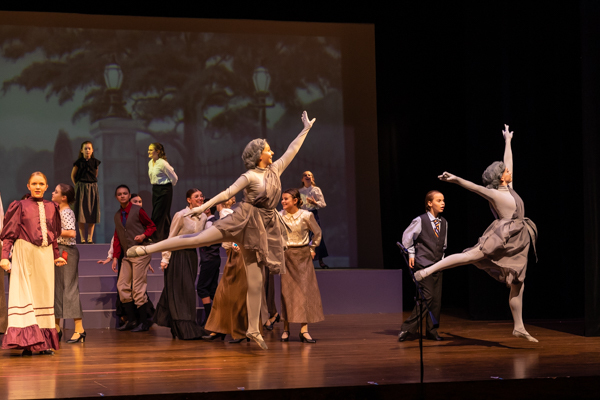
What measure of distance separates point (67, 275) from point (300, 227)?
7.03 ft

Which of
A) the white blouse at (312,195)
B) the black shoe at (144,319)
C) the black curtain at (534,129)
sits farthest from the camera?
the white blouse at (312,195)

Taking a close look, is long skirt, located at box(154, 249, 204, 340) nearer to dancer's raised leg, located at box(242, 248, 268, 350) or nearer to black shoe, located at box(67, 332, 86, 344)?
black shoe, located at box(67, 332, 86, 344)

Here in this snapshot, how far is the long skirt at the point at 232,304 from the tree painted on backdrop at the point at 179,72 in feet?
15.0

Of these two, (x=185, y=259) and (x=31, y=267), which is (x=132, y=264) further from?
(x=31, y=267)

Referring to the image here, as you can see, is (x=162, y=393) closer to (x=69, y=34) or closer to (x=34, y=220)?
(x=34, y=220)

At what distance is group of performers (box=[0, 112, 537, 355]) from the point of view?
16.4 feet

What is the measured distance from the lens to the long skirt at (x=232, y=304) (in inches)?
222

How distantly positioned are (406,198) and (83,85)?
501 centimetres

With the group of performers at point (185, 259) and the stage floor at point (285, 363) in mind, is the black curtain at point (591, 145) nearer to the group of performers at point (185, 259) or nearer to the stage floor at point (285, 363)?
the stage floor at point (285, 363)

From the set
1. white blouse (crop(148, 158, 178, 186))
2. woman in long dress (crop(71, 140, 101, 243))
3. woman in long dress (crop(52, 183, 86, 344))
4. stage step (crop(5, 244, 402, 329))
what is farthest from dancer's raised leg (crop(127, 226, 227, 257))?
woman in long dress (crop(71, 140, 101, 243))

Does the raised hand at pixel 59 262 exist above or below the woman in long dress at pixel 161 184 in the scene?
below

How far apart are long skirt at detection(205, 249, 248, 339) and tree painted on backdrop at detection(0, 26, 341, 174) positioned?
15.0 ft

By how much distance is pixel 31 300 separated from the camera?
4980 millimetres

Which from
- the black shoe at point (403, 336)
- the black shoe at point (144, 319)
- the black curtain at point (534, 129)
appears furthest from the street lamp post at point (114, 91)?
the black shoe at point (403, 336)
